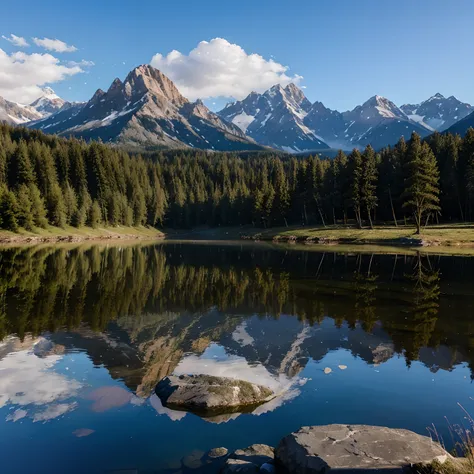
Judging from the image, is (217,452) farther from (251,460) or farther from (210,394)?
(210,394)

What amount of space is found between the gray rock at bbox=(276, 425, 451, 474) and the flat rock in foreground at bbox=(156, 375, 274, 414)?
3666 mm

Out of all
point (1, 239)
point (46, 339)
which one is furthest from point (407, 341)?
point (1, 239)

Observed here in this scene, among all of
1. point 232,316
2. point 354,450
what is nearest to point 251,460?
point 354,450

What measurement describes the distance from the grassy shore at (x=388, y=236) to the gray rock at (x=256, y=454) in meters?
76.1

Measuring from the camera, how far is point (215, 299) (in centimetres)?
2966

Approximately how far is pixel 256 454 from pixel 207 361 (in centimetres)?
772

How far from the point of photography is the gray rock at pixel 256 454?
911 centimetres

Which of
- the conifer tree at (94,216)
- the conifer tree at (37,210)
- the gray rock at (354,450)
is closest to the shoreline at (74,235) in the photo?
the conifer tree at (94,216)

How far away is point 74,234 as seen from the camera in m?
111

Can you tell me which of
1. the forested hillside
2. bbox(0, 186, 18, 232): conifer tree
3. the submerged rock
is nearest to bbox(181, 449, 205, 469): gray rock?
the submerged rock

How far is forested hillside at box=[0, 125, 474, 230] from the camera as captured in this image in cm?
9700

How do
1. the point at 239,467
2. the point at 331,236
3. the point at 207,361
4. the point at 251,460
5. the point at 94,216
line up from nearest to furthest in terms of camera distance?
the point at 239,467 < the point at 251,460 < the point at 207,361 < the point at 331,236 < the point at 94,216

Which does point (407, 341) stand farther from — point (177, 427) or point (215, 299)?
point (215, 299)

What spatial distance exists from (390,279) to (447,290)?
688cm
